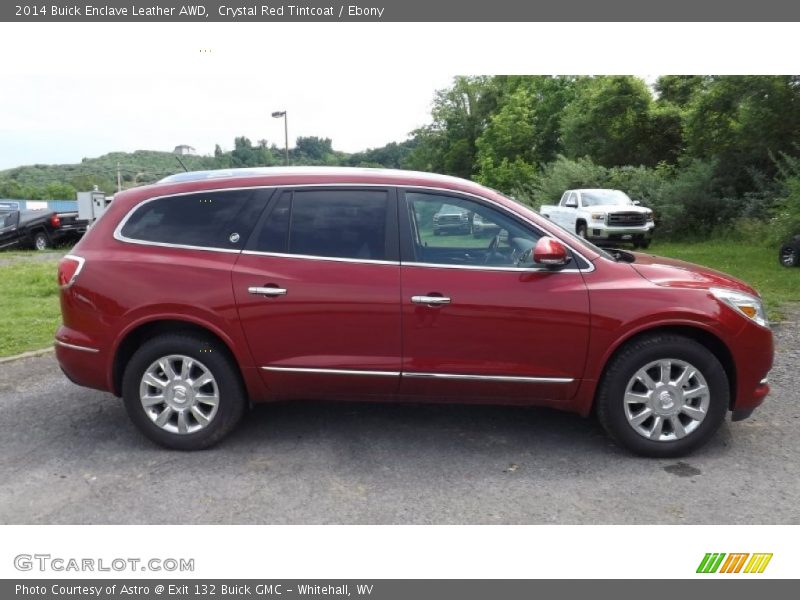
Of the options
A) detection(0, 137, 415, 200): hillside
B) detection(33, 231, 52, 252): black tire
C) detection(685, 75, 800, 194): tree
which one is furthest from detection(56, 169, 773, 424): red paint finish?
detection(0, 137, 415, 200): hillside

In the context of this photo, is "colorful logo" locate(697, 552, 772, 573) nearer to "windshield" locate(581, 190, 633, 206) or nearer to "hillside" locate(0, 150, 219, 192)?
"windshield" locate(581, 190, 633, 206)

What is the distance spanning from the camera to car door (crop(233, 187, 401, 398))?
4250 millimetres

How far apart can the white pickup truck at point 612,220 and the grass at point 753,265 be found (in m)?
0.79

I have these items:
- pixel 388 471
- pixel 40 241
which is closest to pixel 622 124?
pixel 40 241

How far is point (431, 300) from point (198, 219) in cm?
172

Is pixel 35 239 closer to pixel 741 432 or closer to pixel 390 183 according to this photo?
pixel 390 183

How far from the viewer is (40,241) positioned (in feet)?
71.9

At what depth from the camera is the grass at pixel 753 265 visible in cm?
978

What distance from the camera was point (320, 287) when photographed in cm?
426

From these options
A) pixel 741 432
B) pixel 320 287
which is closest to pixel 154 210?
pixel 320 287

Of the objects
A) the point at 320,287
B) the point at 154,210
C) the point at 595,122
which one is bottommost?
the point at 320,287

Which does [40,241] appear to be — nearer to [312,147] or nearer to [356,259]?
[312,147]

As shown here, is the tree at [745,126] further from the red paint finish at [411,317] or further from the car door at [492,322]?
the car door at [492,322]

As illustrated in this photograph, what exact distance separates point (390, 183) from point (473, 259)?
773 mm
